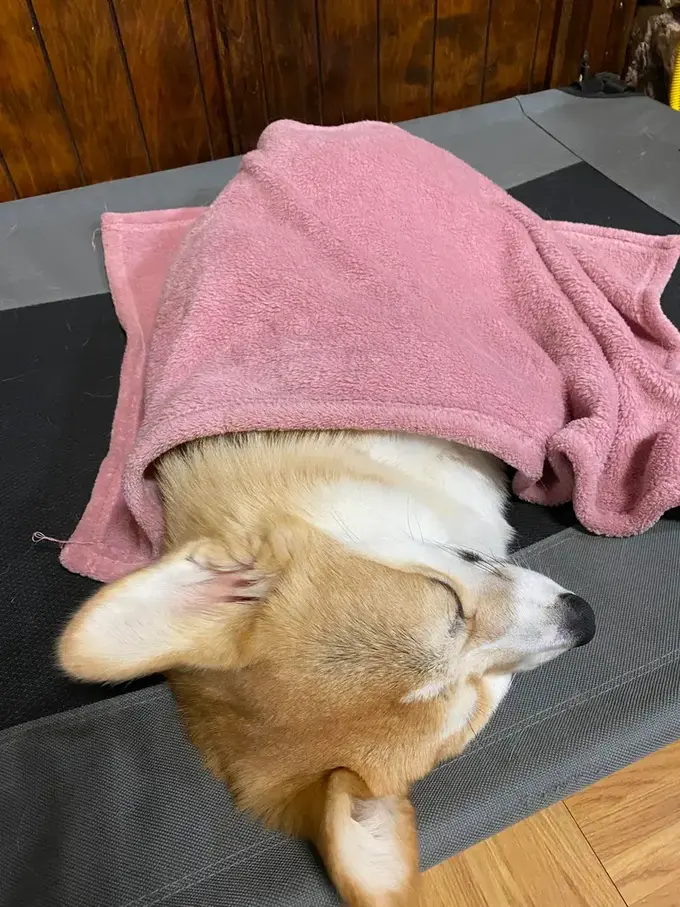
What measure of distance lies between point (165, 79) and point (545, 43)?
48.0 inches

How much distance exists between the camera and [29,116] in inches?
76.7

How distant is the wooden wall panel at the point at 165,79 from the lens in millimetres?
1861

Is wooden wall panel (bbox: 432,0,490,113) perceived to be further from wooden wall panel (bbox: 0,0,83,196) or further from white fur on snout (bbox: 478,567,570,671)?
white fur on snout (bbox: 478,567,570,671)

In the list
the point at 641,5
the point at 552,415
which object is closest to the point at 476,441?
the point at 552,415

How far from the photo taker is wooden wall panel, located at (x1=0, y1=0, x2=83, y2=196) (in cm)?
181

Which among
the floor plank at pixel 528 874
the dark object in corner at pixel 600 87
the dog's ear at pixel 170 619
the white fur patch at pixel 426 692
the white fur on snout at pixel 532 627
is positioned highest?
the dog's ear at pixel 170 619

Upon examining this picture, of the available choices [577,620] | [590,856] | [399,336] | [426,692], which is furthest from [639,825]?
[399,336]

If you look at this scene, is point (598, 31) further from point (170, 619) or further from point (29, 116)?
point (170, 619)

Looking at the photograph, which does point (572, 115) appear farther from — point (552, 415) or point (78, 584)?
point (78, 584)

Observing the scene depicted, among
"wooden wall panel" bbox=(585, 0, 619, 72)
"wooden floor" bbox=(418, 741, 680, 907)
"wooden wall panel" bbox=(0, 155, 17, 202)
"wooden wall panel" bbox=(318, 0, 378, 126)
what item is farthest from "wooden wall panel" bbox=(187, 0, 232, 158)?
"wooden floor" bbox=(418, 741, 680, 907)

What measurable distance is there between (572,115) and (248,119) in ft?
3.15

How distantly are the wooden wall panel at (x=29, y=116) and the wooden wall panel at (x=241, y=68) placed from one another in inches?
18.4

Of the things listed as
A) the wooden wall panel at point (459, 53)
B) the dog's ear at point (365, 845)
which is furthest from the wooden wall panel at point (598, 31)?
the dog's ear at point (365, 845)

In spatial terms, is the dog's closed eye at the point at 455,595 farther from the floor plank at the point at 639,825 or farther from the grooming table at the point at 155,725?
the floor plank at the point at 639,825
